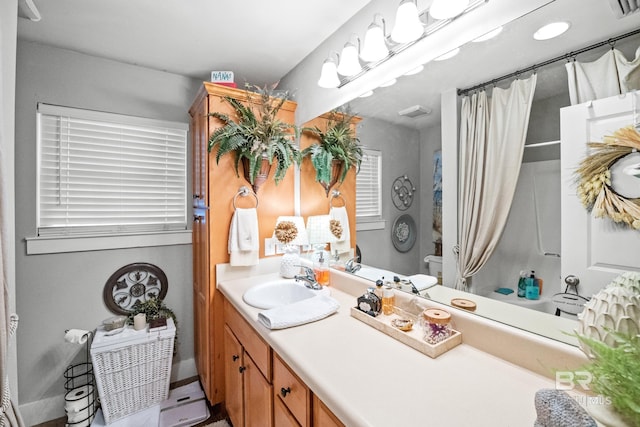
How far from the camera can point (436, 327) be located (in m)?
1.00

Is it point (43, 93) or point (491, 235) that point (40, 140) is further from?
point (491, 235)

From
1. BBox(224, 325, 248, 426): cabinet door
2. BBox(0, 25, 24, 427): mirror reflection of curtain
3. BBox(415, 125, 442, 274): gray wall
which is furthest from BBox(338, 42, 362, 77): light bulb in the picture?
BBox(224, 325, 248, 426): cabinet door

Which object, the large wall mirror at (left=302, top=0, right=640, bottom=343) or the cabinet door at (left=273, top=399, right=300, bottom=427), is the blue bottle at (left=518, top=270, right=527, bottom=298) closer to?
the large wall mirror at (left=302, top=0, right=640, bottom=343)

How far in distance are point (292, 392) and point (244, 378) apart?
0.57 meters

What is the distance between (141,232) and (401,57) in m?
2.09

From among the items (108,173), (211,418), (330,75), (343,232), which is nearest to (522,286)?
(343,232)

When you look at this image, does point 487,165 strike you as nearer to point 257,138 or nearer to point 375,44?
point 375,44

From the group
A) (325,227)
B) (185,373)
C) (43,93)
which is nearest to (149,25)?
(43,93)

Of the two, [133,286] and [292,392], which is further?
[133,286]

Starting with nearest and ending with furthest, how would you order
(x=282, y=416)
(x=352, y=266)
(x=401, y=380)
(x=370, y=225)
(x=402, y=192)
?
(x=401, y=380) < (x=282, y=416) < (x=402, y=192) < (x=370, y=225) < (x=352, y=266)

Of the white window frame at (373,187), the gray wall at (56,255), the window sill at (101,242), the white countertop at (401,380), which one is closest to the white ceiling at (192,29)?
the gray wall at (56,255)

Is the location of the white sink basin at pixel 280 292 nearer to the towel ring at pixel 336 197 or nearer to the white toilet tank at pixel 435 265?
the towel ring at pixel 336 197

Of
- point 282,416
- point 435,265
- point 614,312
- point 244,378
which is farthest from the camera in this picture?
point 244,378

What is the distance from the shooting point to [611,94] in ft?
2.34
